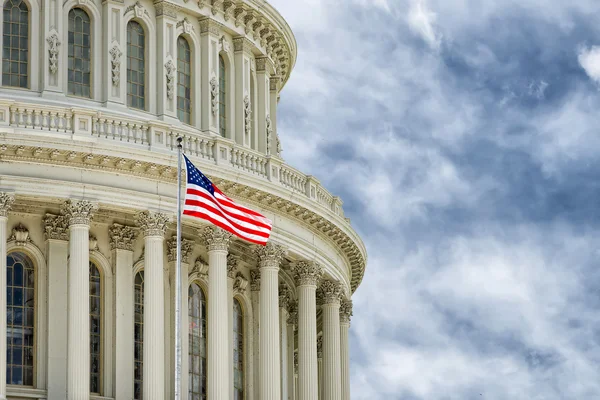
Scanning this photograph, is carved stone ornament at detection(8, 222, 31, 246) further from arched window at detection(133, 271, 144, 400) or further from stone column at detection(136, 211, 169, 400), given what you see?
arched window at detection(133, 271, 144, 400)

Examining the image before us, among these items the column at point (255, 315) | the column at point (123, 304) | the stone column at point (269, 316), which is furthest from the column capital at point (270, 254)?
the column at point (123, 304)

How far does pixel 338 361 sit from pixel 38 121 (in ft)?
54.1

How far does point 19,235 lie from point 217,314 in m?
7.07

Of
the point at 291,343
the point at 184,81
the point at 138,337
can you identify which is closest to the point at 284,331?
the point at 291,343

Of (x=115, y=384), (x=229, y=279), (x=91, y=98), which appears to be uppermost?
(x=91, y=98)

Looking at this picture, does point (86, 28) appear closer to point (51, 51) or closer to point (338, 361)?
point (51, 51)

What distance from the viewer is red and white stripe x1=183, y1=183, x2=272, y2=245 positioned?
58.7 m

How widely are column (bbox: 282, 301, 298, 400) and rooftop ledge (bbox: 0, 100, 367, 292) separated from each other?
12.6 feet

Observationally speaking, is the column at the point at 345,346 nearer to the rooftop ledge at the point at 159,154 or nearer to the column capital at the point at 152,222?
the rooftop ledge at the point at 159,154

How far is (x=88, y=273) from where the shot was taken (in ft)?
209

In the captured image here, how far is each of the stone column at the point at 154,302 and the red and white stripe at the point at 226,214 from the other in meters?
2.72

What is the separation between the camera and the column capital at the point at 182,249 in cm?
6700

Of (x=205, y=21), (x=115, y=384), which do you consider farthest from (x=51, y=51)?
(x=115, y=384)

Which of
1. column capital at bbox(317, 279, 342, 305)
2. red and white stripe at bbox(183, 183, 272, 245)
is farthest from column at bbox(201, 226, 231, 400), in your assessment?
column capital at bbox(317, 279, 342, 305)
